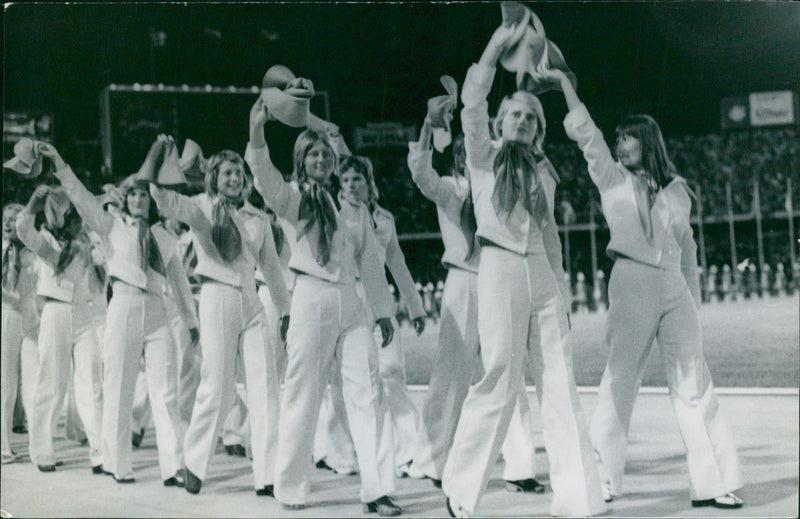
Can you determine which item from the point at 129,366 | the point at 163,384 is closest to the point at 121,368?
the point at 129,366

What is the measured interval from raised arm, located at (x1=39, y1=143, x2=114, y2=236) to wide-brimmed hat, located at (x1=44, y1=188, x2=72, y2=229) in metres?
0.35

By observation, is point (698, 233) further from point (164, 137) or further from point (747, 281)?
point (164, 137)

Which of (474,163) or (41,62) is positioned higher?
(41,62)

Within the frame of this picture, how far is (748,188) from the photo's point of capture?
6.06 metres

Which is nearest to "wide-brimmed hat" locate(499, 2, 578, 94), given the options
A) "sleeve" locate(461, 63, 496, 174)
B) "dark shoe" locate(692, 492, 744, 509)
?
"sleeve" locate(461, 63, 496, 174)

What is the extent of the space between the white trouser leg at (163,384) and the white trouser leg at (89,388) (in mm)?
537

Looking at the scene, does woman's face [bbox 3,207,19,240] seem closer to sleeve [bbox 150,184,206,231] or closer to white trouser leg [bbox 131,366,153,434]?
white trouser leg [bbox 131,366,153,434]

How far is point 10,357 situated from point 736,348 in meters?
4.49

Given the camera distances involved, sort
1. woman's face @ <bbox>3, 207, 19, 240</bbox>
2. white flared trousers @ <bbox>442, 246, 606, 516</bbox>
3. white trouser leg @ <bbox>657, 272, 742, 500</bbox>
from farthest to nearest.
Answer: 1. woman's face @ <bbox>3, 207, 19, 240</bbox>
2. white trouser leg @ <bbox>657, 272, 742, 500</bbox>
3. white flared trousers @ <bbox>442, 246, 606, 516</bbox>

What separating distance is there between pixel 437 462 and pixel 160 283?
1792mm

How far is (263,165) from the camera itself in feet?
15.4

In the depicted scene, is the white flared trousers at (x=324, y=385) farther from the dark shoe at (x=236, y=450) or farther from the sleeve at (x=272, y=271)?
the dark shoe at (x=236, y=450)

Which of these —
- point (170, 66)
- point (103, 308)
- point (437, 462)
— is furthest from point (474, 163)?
point (103, 308)

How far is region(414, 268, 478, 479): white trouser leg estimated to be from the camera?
5.03 metres
